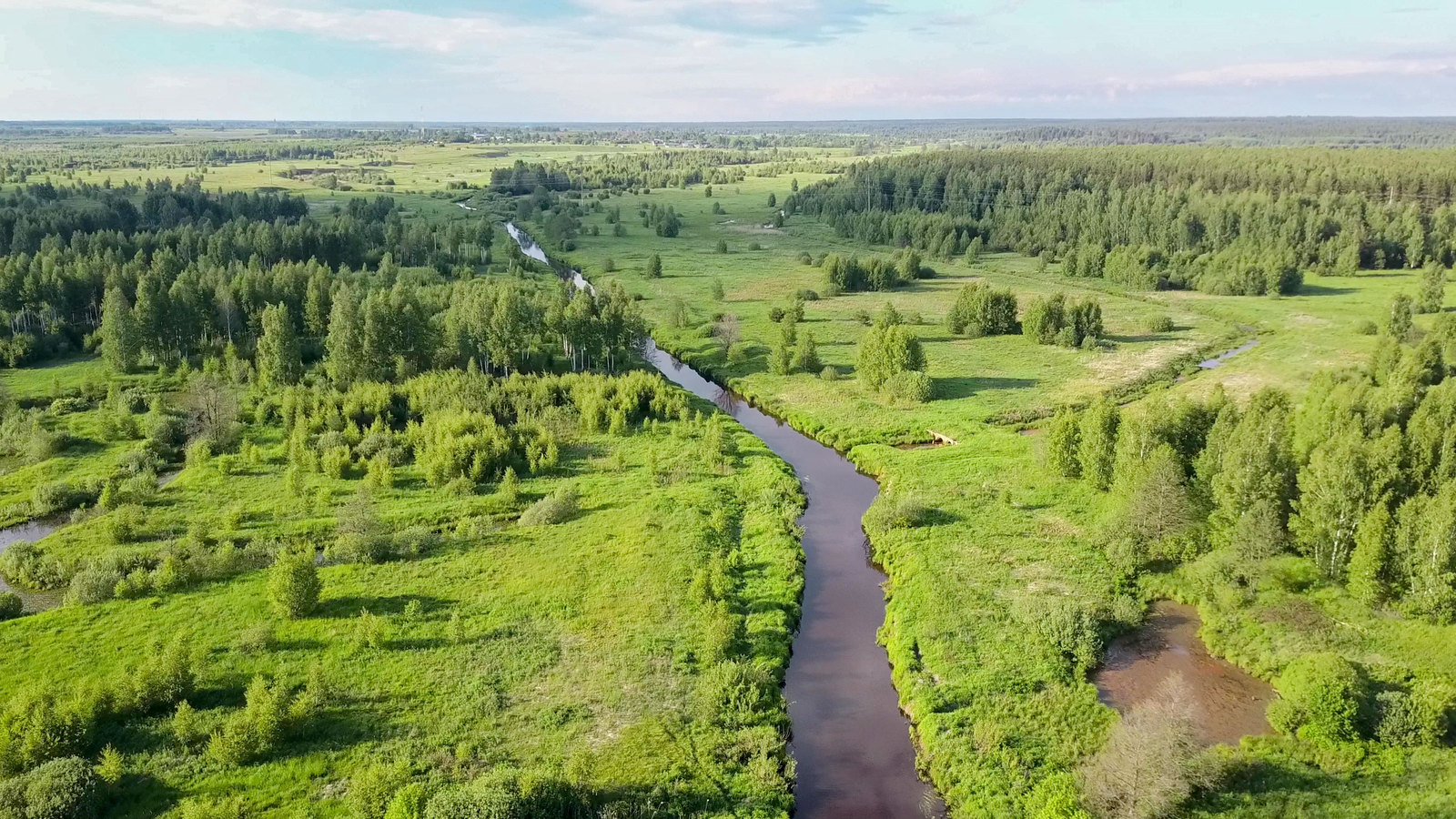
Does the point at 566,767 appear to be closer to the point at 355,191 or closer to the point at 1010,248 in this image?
the point at 1010,248

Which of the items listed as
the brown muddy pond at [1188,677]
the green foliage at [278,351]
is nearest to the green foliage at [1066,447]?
the brown muddy pond at [1188,677]

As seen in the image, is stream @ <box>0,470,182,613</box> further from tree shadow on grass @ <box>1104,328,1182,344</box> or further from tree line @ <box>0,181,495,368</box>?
tree shadow on grass @ <box>1104,328,1182,344</box>

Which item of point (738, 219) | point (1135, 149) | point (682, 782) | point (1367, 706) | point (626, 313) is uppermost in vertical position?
point (1135, 149)

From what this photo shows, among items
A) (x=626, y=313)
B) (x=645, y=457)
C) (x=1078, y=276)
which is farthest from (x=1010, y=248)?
(x=645, y=457)

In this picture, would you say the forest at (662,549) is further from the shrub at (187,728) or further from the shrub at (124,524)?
the shrub at (124,524)

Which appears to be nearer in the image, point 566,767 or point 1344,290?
point 566,767

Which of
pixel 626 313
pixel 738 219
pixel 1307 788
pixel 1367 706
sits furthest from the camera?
pixel 738 219
